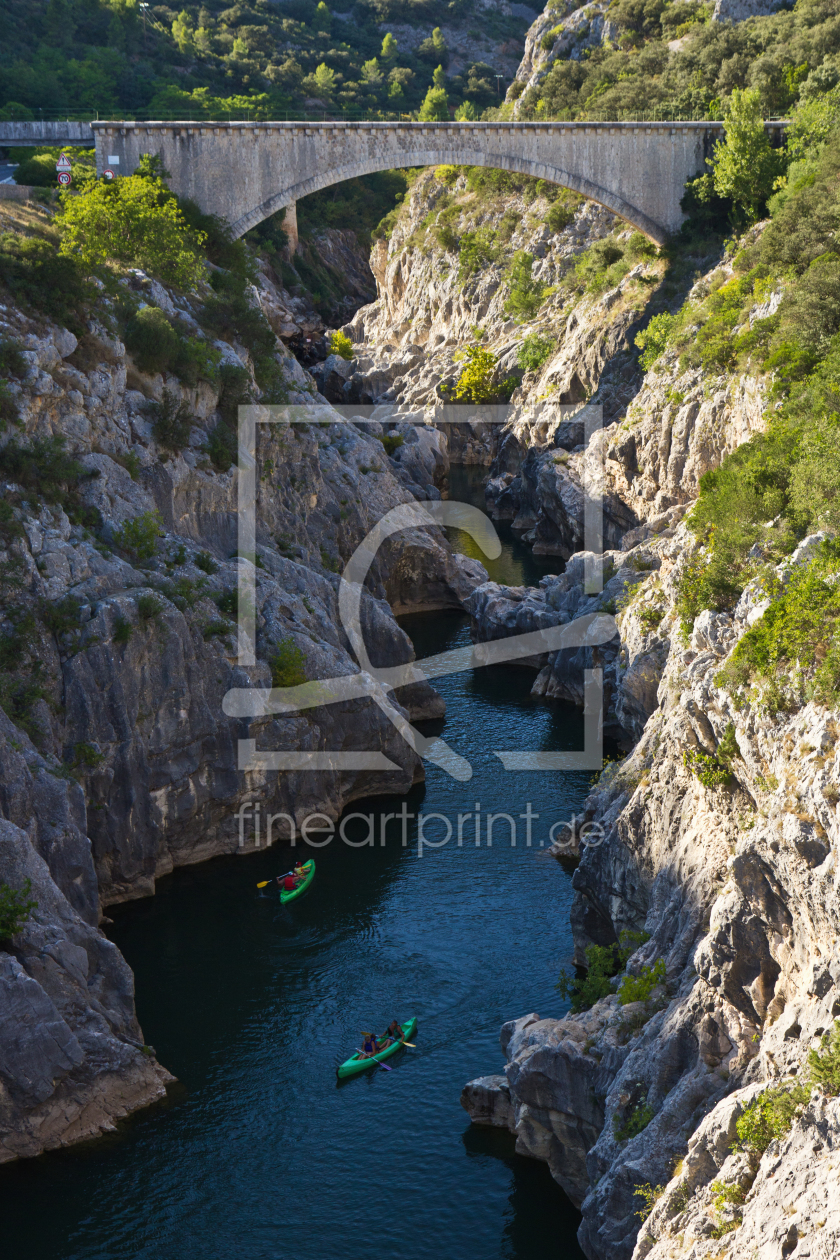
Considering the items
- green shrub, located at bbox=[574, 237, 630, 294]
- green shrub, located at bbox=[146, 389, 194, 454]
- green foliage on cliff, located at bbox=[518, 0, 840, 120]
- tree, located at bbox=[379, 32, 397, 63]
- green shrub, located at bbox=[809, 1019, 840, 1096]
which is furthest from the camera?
tree, located at bbox=[379, 32, 397, 63]

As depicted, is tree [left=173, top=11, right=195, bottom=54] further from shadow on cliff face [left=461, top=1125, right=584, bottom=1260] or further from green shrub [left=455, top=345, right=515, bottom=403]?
shadow on cliff face [left=461, top=1125, right=584, bottom=1260]

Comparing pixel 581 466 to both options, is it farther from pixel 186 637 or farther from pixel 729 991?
pixel 729 991

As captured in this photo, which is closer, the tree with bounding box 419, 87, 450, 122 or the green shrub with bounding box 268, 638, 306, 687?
the green shrub with bounding box 268, 638, 306, 687

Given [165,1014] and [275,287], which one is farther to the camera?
[275,287]

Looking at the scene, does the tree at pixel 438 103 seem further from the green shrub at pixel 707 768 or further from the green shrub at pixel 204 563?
the green shrub at pixel 707 768

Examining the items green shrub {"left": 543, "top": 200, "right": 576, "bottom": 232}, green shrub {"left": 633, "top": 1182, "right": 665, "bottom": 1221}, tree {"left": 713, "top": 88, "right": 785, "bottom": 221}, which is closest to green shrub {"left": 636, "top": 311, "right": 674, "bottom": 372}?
tree {"left": 713, "top": 88, "right": 785, "bottom": 221}

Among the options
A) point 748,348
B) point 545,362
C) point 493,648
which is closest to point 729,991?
point 493,648

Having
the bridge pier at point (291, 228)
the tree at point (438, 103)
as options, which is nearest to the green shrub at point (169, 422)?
the bridge pier at point (291, 228)
